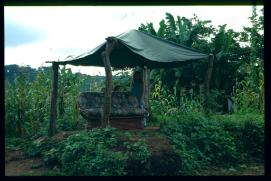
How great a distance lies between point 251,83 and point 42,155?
6.73m

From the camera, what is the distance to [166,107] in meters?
12.0

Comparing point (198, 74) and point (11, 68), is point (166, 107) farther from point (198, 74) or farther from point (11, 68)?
point (11, 68)

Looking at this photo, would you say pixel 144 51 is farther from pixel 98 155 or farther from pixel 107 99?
pixel 98 155

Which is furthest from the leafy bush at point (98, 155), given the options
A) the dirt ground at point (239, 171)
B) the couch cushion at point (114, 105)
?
the couch cushion at point (114, 105)

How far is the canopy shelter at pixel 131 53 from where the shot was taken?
793 centimetres

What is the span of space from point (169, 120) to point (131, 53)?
1.71 meters

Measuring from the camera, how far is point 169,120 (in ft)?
30.6

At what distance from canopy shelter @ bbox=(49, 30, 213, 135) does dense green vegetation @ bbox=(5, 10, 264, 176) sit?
921mm

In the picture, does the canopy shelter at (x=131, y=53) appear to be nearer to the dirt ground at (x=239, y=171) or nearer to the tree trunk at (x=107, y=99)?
the tree trunk at (x=107, y=99)

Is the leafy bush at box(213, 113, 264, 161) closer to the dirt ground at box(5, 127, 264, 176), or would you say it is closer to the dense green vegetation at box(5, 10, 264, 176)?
the dense green vegetation at box(5, 10, 264, 176)

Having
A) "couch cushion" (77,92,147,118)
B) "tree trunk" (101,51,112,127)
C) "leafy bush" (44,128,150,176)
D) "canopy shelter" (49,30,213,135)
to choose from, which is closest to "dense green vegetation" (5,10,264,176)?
"leafy bush" (44,128,150,176)

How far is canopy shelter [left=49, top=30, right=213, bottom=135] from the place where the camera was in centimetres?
793

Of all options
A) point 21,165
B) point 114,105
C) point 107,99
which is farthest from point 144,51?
point 21,165
